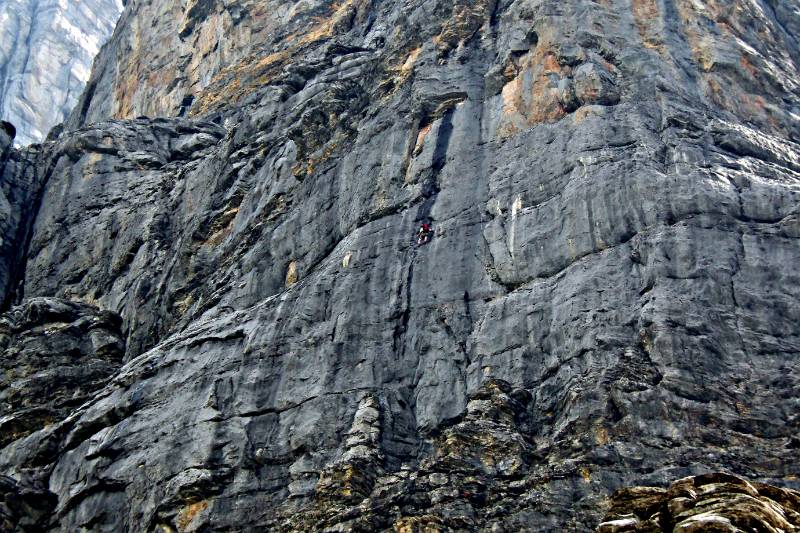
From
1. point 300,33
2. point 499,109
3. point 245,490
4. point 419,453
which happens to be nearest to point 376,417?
point 419,453

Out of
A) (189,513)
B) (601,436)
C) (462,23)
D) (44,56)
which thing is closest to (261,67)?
(462,23)

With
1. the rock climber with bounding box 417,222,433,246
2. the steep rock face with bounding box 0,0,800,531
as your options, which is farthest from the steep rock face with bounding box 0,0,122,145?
the rock climber with bounding box 417,222,433,246

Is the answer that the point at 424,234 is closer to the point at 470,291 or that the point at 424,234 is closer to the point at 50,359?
the point at 470,291

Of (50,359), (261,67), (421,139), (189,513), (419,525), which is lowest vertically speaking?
(419,525)

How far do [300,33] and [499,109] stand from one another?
112 ft

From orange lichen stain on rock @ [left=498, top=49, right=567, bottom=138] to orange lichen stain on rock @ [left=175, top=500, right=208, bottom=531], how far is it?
20.1m

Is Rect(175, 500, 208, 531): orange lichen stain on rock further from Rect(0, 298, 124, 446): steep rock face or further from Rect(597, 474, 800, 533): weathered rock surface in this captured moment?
Rect(597, 474, 800, 533): weathered rock surface

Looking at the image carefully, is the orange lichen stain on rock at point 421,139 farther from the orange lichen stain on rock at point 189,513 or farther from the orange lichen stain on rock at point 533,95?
the orange lichen stain on rock at point 189,513

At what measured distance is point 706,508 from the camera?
21.1 metres

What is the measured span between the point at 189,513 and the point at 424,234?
46.7 ft

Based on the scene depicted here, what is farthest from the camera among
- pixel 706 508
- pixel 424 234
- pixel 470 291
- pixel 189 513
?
pixel 424 234

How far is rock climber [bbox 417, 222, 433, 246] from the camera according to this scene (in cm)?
4209

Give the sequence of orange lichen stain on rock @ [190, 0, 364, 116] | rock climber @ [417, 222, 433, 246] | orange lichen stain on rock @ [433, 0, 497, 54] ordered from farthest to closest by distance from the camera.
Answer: orange lichen stain on rock @ [190, 0, 364, 116]
orange lichen stain on rock @ [433, 0, 497, 54]
rock climber @ [417, 222, 433, 246]

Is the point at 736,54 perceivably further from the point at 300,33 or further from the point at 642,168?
the point at 300,33
